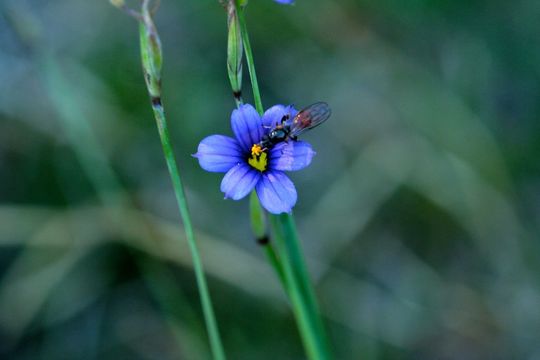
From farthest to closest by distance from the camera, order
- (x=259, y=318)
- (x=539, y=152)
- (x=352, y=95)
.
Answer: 1. (x=352, y=95)
2. (x=539, y=152)
3. (x=259, y=318)

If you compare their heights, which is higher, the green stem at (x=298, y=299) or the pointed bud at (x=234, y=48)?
the pointed bud at (x=234, y=48)

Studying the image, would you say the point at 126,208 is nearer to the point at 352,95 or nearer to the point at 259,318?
the point at 259,318

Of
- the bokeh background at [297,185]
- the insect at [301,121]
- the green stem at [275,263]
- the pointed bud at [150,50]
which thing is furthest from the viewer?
the bokeh background at [297,185]

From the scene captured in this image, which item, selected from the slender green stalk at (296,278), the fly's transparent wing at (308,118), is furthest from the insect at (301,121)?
the slender green stalk at (296,278)

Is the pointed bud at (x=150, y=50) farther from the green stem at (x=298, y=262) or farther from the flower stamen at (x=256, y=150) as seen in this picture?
the green stem at (x=298, y=262)

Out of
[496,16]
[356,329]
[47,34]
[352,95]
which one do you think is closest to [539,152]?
[496,16]

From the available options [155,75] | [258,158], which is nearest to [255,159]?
[258,158]

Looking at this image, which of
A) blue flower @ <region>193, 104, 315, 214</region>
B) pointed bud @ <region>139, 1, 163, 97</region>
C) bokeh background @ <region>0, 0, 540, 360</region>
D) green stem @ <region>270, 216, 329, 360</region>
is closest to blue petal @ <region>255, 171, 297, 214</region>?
blue flower @ <region>193, 104, 315, 214</region>

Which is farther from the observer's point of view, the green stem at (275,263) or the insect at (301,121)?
the green stem at (275,263)
